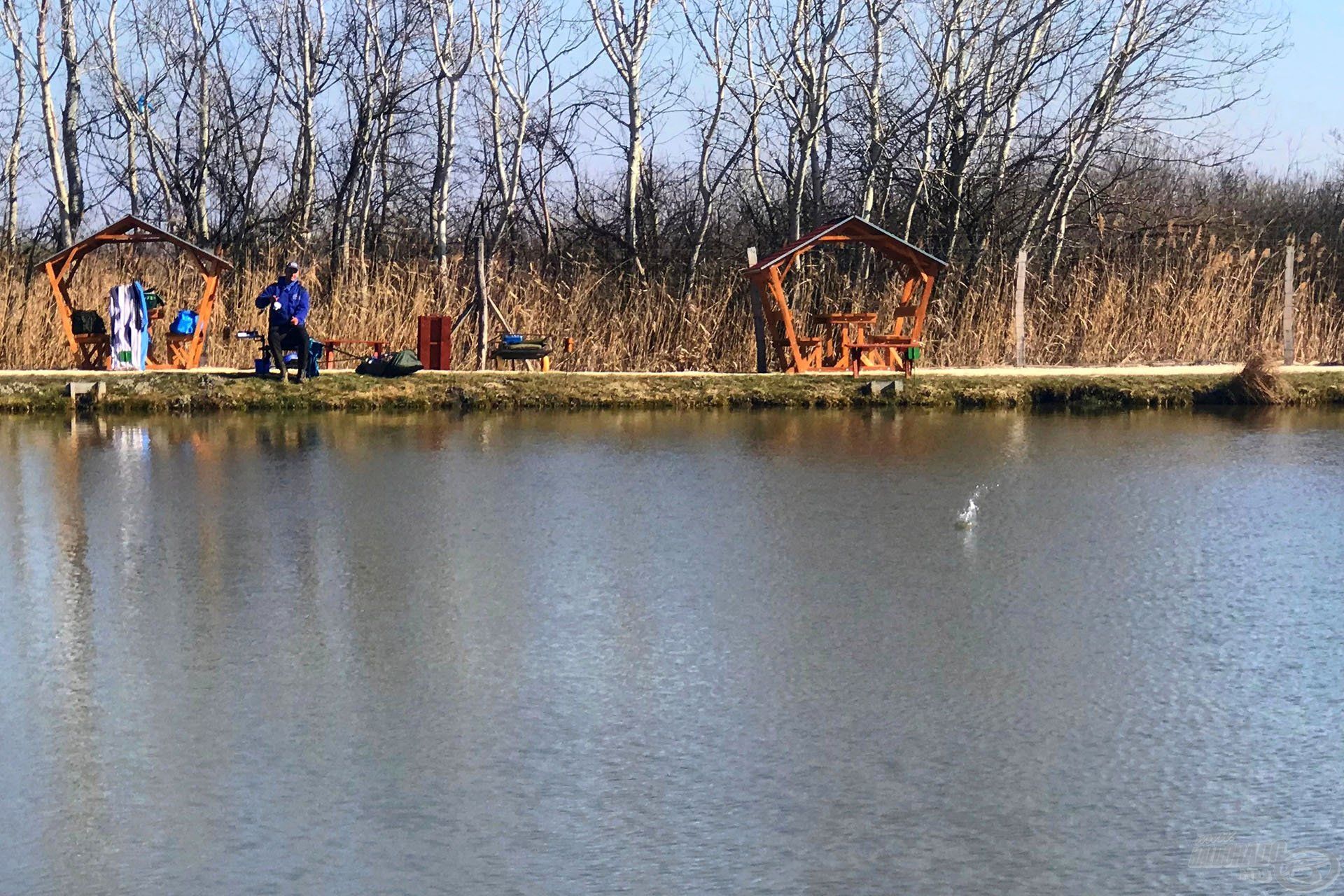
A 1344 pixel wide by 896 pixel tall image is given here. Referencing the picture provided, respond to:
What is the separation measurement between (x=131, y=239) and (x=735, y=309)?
32.9 feet

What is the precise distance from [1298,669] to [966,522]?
4958mm

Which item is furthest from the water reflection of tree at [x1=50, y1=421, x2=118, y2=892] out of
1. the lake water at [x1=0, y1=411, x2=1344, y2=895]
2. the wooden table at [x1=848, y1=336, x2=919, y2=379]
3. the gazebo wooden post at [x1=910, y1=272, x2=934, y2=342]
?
the gazebo wooden post at [x1=910, y1=272, x2=934, y2=342]

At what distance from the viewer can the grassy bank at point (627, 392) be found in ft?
81.7

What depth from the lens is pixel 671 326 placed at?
32.2 metres

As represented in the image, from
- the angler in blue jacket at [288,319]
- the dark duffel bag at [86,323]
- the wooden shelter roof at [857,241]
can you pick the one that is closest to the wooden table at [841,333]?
the wooden shelter roof at [857,241]

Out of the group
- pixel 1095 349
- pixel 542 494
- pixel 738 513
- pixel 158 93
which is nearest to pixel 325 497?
pixel 542 494

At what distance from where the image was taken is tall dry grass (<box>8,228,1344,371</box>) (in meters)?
31.6

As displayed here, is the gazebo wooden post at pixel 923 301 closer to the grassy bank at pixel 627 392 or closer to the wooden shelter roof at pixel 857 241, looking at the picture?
the wooden shelter roof at pixel 857 241

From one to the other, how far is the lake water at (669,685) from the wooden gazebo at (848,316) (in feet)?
39.0

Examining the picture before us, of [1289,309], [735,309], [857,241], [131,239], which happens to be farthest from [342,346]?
[1289,309]

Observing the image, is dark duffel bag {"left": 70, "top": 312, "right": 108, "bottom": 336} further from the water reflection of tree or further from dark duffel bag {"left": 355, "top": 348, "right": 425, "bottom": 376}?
the water reflection of tree

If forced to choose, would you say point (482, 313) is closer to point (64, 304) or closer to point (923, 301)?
point (64, 304)

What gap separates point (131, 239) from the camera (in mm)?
29578

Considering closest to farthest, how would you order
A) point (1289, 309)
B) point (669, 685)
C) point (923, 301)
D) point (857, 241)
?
1. point (669, 685)
2. point (923, 301)
3. point (857, 241)
4. point (1289, 309)
